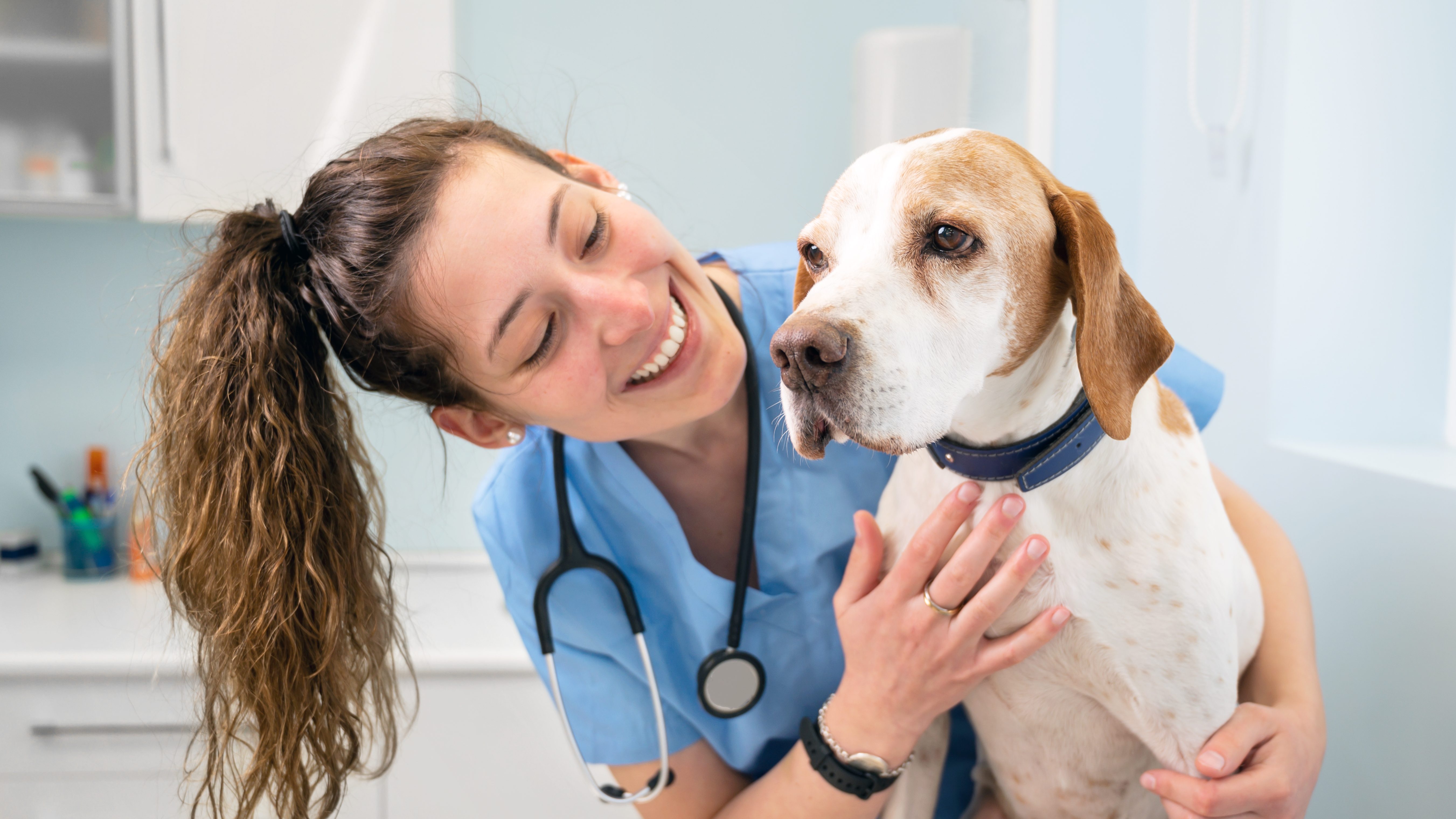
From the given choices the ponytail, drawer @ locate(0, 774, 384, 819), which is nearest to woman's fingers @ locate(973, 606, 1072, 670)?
the ponytail

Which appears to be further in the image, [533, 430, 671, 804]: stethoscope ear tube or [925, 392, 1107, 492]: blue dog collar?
[533, 430, 671, 804]: stethoscope ear tube

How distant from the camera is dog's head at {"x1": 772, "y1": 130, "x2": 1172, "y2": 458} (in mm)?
662

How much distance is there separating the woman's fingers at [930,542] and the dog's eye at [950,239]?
228mm

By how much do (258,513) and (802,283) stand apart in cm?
60

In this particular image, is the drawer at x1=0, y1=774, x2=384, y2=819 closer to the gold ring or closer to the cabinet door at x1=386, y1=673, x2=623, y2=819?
the cabinet door at x1=386, y1=673, x2=623, y2=819

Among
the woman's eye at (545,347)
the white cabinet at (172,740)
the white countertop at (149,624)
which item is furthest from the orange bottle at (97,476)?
the woman's eye at (545,347)

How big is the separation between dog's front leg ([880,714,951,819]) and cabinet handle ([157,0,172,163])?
187 cm

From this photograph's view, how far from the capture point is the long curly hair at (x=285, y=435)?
89 cm

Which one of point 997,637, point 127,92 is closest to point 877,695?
point 997,637

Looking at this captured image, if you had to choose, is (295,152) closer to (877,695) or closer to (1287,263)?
(877,695)

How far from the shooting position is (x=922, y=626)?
0.85m

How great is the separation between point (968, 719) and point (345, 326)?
89 centimetres

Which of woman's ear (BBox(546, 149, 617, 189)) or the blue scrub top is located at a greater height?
woman's ear (BBox(546, 149, 617, 189))

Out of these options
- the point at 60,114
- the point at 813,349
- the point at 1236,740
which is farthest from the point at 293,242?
the point at 60,114
